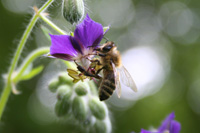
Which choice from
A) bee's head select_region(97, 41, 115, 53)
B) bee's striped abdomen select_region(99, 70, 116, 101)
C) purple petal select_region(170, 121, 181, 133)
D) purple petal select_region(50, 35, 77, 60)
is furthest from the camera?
purple petal select_region(170, 121, 181, 133)

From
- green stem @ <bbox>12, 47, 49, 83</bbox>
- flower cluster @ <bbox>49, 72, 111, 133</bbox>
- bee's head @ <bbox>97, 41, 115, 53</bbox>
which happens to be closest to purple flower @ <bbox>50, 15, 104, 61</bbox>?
bee's head @ <bbox>97, 41, 115, 53</bbox>

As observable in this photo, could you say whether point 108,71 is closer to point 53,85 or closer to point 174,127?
point 53,85

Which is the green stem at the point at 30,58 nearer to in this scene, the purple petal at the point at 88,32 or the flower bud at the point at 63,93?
the flower bud at the point at 63,93

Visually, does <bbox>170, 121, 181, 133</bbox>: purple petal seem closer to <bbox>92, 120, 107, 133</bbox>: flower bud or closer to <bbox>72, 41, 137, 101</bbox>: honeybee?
<bbox>72, 41, 137, 101</bbox>: honeybee

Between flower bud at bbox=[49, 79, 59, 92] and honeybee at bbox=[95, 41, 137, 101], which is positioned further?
flower bud at bbox=[49, 79, 59, 92]

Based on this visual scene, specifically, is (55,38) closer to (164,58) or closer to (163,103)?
(163,103)

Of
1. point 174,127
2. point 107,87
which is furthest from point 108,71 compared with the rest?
point 174,127
